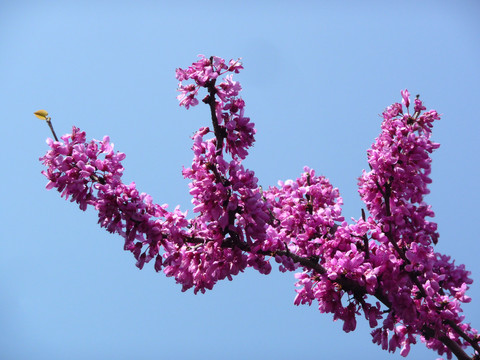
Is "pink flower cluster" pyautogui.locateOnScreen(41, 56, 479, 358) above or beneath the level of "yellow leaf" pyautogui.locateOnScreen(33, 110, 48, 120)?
beneath

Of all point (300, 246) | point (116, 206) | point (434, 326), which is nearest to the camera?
point (116, 206)

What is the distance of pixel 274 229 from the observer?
4551 mm

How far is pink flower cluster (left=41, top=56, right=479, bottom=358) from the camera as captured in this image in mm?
4195

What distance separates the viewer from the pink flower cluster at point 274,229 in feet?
13.8

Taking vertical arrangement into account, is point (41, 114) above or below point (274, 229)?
above

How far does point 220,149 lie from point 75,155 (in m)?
1.62

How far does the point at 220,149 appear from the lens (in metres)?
4.29

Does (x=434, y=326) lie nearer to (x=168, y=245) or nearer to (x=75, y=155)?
(x=168, y=245)

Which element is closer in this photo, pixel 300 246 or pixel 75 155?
pixel 75 155

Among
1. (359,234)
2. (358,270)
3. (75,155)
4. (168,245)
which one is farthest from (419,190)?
(75,155)

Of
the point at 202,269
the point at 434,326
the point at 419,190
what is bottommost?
the point at 434,326

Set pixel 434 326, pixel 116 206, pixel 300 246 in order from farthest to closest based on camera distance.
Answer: pixel 300 246 < pixel 434 326 < pixel 116 206

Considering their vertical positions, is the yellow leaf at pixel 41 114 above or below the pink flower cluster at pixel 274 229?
above

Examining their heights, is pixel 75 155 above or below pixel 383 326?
above
